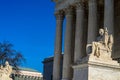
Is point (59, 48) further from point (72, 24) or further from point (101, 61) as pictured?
point (101, 61)

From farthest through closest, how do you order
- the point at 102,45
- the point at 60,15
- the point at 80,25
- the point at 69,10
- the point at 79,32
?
the point at 60,15, the point at 69,10, the point at 80,25, the point at 79,32, the point at 102,45

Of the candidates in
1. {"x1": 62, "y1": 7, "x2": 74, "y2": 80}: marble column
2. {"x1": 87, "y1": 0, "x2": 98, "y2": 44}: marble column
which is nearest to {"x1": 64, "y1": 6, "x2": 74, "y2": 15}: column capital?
{"x1": 62, "y1": 7, "x2": 74, "y2": 80}: marble column

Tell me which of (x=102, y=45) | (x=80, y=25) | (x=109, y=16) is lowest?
(x=102, y=45)

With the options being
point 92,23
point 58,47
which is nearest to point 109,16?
point 92,23

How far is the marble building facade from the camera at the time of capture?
45969 millimetres

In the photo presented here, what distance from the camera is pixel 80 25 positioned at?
49469 mm

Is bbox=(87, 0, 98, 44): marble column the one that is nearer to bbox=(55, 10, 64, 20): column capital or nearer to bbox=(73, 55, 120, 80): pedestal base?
bbox=(55, 10, 64, 20): column capital

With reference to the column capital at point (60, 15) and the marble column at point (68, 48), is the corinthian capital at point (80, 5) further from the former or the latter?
the column capital at point (60, 15)

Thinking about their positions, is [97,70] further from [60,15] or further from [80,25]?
[60,15]

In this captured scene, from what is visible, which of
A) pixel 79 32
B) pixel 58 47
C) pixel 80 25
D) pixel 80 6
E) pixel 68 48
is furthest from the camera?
pixel 58 47

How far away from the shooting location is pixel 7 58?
7281 cm

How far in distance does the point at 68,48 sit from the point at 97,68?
27.2 m

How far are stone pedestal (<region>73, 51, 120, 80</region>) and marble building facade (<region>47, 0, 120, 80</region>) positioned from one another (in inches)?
648

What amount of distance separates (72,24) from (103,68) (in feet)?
95.8
